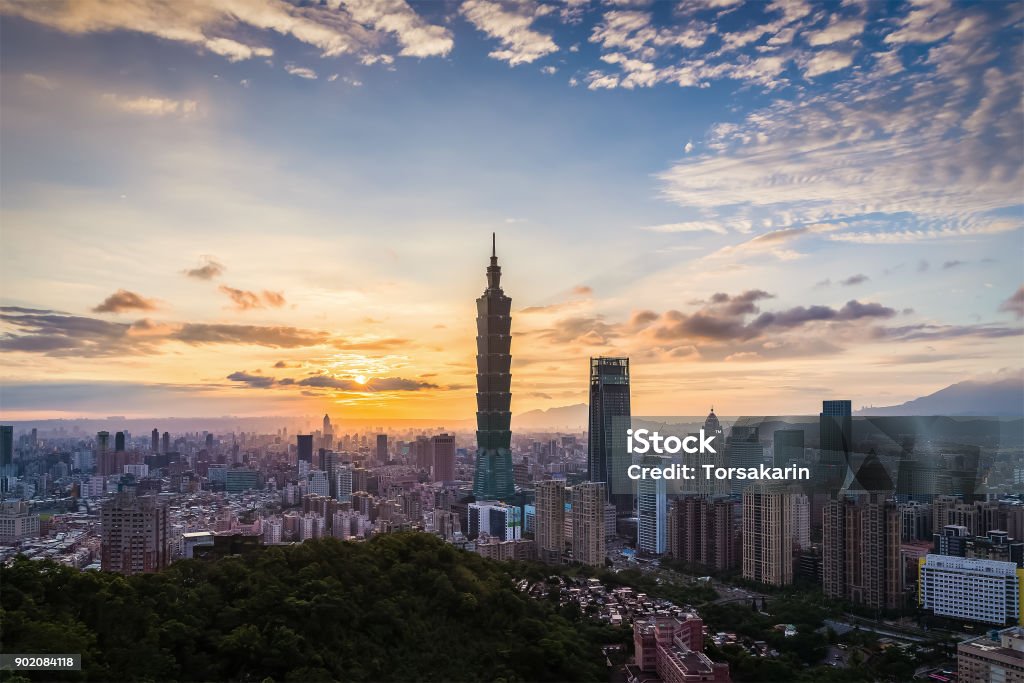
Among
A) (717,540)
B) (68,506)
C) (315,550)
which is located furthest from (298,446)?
(315,550)

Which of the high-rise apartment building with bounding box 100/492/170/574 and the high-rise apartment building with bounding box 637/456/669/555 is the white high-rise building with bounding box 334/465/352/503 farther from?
the high-rise apartment building with bounding box 100/492/170/574

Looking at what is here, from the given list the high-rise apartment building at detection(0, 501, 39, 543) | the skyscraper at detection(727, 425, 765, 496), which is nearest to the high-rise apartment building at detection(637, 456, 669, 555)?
the skyscraper at detection(727, 425, 765, 496)

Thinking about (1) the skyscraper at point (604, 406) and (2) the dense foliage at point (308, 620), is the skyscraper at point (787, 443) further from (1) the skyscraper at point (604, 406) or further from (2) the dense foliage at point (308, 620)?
(1) the skyscraper at point (604, 406)

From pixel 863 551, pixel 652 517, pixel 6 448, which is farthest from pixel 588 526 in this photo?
pixel 6 448

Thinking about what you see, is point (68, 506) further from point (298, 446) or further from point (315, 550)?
point (315, 550)

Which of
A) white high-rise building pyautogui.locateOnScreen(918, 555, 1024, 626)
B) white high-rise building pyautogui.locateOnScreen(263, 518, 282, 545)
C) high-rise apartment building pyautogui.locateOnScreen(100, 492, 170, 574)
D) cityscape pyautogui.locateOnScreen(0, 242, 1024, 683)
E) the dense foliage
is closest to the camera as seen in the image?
the dense foliage
